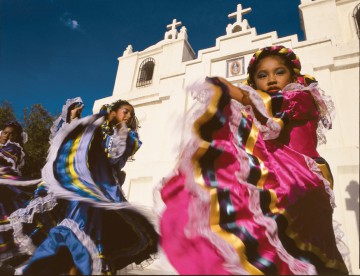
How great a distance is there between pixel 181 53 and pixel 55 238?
7.21 meters

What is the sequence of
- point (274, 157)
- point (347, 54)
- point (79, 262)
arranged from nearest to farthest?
point (274, 157)
point (79, 262)
point (347, 54)

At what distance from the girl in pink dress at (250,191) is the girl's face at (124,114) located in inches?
61.7

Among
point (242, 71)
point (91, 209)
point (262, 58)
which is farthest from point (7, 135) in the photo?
point (242, 71)

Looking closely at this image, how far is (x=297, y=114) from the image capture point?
147cm

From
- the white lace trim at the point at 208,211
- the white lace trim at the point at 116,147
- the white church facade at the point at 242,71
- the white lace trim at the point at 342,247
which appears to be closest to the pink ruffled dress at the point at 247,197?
the white lace trim at the point at 208,211

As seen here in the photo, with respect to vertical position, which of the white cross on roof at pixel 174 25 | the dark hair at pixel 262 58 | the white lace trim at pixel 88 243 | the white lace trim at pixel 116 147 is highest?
the white cross on roof at pixel 174 25

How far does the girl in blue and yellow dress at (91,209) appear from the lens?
5.70ft

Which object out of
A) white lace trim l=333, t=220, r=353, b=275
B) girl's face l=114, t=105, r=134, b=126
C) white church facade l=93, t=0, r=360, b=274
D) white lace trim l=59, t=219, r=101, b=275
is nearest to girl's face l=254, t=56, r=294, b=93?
white lace trim l=333, t=220, r=353, b=275

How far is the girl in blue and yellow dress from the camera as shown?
1737 mm

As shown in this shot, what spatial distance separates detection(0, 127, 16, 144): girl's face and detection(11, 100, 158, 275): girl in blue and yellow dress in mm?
2056

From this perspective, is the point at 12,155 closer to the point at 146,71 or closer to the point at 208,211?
the point at 208,211

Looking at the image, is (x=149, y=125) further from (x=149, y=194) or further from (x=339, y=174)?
(x=339, y=174)

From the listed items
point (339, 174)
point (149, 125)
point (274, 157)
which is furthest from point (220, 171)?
point (149, 125)

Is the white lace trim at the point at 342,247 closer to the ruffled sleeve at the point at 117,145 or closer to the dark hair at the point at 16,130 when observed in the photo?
the ruffled sleeve at the point at 117,145
